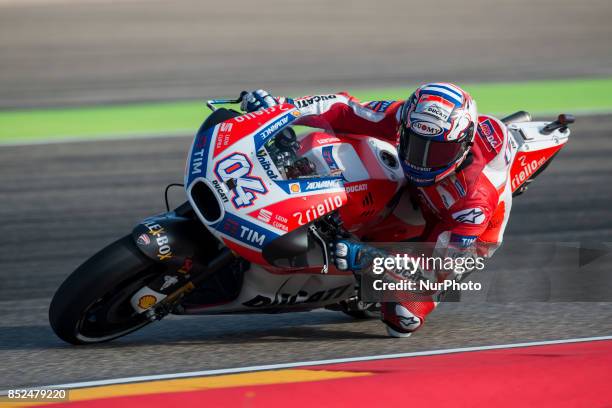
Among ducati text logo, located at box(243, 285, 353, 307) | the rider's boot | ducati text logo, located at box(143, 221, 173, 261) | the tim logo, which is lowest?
the rider's boot

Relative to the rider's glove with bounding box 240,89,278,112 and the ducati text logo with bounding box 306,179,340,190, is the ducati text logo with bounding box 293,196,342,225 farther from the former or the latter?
the rider's glove with bounding box 240,89,278,112

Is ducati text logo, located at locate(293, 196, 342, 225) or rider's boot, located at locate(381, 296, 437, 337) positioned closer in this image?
ducati text logo, located at locate(293, 196, 342, 225)

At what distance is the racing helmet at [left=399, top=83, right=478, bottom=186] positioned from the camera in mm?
5043

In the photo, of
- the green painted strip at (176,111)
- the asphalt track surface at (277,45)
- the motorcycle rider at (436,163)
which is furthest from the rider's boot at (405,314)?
the asphalt track surface at (277,45)

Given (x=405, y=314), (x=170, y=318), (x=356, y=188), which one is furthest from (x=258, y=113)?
(x=170, y=318)

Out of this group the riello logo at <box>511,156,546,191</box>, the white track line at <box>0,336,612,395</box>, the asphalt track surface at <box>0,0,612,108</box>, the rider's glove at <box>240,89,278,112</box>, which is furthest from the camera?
the asphalt track surface at <box>0,0,612,108</box>

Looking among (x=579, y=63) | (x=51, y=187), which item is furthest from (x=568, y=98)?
(x=51, y=187)

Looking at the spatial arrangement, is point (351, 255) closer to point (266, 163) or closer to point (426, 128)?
point (266, 163)

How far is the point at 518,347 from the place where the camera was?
17.2ft

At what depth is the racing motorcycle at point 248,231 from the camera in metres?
4.88

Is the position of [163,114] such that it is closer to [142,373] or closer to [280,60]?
[280,60]

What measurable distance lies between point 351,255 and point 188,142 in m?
5.95

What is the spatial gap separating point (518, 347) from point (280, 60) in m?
11.2

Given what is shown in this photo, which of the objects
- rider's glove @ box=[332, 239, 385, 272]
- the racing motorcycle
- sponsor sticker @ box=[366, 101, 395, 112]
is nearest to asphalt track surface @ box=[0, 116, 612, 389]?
the racing motorcycle
